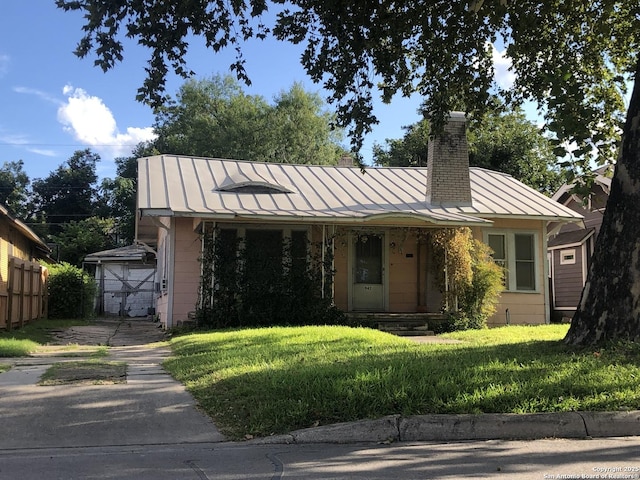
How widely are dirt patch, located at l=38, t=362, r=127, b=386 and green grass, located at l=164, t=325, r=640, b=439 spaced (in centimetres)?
76

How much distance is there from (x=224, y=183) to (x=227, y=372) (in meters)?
9.83

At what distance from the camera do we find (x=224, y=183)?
Answer: 16.3 meters

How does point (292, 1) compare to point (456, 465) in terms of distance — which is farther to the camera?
point (292, 1)

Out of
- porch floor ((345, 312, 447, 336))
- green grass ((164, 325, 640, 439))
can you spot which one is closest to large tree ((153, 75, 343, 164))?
porch floor ((345, 312, 447, 336))

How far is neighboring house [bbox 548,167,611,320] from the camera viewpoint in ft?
66.9

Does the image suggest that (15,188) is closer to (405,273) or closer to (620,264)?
(405,273)

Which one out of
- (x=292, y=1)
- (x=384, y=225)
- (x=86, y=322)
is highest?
(x=292, y=1)

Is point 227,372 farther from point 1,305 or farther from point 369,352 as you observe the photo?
point 1,305

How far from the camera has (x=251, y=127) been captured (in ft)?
124

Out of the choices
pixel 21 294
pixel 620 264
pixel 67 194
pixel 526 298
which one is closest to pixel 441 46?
pixel 620 264

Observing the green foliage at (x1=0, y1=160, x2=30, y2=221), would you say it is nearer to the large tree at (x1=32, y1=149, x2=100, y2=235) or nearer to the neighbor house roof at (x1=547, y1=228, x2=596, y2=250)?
the large tree at (x1=32, y1=149, x2=100, y2=235)

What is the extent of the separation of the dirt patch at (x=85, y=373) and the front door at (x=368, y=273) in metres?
7.99

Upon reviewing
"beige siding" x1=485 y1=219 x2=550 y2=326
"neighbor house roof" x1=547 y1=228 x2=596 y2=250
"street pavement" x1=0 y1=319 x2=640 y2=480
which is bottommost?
"street pavement" x1=0 y1=319 x2=640 y2=480

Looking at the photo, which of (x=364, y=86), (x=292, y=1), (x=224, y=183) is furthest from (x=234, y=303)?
(x=292, y=1)
